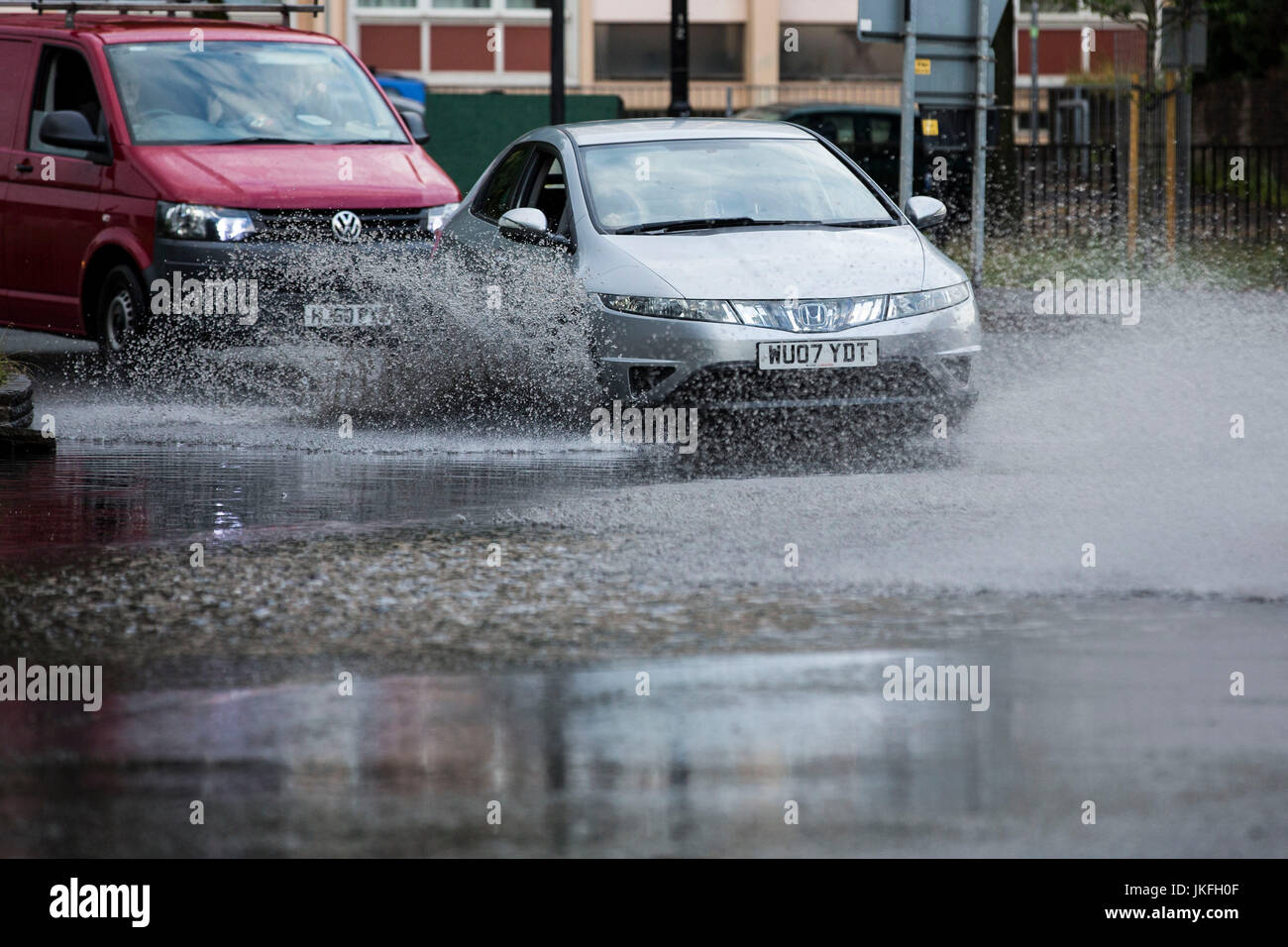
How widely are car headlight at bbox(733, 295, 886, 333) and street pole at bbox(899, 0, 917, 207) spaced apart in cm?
589

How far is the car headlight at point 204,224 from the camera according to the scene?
42.6ft

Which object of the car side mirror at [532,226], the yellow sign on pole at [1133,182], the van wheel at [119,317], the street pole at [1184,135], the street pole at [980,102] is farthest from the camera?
the yellow sign on pole at [1133,182]

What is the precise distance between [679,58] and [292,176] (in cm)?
968

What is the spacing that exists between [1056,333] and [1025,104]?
34480 millimetres

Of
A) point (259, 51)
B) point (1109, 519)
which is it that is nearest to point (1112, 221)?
point (259, 51)

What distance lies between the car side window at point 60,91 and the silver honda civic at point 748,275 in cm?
326

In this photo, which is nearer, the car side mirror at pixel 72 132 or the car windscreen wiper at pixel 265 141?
the car side mirror at pixel 72 132

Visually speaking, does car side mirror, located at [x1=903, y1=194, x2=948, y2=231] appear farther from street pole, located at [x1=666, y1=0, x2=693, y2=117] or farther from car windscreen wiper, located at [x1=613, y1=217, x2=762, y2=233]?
street pole, located at [x1=666, y1=0, x2=693, y2=117]

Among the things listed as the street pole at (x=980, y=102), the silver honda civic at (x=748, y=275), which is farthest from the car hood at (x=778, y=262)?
the street pole at (x=980, y=102)

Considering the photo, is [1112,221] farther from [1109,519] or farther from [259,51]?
[1109,519]

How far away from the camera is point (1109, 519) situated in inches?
335

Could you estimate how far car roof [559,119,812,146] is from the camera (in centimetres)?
1230

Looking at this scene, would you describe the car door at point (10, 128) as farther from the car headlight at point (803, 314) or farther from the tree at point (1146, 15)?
the tree at point (1146, 15)

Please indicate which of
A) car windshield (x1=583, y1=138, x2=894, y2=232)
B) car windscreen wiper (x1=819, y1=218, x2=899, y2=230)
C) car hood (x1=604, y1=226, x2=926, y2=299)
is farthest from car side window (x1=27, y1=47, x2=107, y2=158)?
car windscreen wiper (x1=819, y1=218, x2=899, y2=230)
